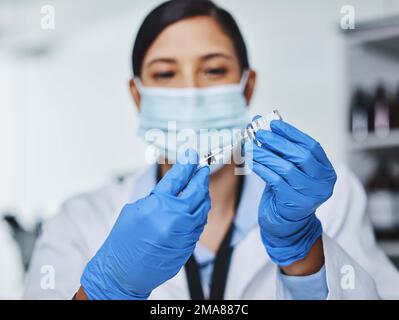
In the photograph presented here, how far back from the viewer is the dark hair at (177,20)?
113 cm

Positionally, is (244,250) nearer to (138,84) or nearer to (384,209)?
(138,84)

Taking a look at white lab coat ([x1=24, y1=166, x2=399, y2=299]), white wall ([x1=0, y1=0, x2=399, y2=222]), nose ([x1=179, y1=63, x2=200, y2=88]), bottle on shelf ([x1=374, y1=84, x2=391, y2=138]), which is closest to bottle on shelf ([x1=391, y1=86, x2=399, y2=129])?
bottle on shelf ([x1=374, y1=84, x2=391, y2=138])

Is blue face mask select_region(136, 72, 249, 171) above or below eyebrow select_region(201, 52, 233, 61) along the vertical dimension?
below

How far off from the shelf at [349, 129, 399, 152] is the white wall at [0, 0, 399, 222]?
0.06 metres

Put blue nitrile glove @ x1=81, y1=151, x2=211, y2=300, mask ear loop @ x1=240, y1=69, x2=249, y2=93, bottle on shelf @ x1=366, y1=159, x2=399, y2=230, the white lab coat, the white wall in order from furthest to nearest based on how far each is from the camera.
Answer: the white wall < bottle on shelf @ x1=366, y1=159, x2=399, y2=230 < mask ear loop @ x1=240, y1=69, x2=249, y2=93 < the white lab coat < blue nitrile glove @ x1=81, y1=151, x2=211, y2=300

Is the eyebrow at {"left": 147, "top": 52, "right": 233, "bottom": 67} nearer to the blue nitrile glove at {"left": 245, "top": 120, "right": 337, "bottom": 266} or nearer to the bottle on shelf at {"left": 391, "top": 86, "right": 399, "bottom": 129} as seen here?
the blue nitrile glove at {"left": 245, "top": 120, "right": 337, "bottom": 266}

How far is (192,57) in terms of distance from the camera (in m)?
→ 1.11

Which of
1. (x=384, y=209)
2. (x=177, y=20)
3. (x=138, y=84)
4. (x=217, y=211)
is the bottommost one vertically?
(x=384, y=209)

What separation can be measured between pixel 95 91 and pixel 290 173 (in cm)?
175

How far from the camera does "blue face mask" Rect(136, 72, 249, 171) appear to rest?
3.60 ft

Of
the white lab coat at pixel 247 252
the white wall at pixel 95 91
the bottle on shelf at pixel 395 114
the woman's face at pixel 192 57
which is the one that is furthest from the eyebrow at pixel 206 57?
the bottle on shelf at pixel 395 114

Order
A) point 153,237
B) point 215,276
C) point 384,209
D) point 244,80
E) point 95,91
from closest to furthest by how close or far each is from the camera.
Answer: point 153,237
point 215,276
point 244,80
point 384,209
point 95,91

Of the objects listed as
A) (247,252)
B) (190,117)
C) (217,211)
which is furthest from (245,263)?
(190,117)
